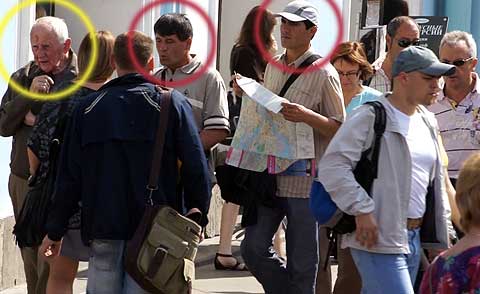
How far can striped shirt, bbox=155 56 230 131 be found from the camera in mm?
7117

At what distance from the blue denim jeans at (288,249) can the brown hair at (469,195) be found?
2370 millimetres

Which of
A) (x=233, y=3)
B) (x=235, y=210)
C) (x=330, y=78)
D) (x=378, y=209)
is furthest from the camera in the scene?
(x=233, y=3)

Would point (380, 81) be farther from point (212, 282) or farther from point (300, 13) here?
point (212, 282)

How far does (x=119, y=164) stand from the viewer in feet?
19.1

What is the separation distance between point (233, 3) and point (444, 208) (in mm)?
9523

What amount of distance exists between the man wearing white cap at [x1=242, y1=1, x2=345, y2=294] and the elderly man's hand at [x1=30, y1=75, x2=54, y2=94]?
1.27 metres

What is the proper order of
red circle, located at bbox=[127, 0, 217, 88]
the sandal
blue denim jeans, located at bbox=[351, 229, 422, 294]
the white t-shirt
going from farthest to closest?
the sandal, red circle, located at bbox=[127, 0, 217, 88], the white t-shirt, blue denim jeans, located at bbox=[351, 229, 422, 294]

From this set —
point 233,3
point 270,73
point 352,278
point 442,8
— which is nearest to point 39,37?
point 270,73

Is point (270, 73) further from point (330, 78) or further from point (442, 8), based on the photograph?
point (442, 8)

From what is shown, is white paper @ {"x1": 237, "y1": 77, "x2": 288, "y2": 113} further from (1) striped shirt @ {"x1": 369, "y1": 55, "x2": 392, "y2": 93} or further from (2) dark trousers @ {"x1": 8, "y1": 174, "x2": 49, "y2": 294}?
(2) dark trousers @ {"x1": 8, "y1": 174, "x2": 49, "y2": 294}

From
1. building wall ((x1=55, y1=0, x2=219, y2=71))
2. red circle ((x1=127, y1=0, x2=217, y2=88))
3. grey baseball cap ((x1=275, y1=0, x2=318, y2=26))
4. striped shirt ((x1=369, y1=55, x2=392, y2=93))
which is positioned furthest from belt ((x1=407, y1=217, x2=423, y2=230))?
building wall ((x1=55, y1=0, x2=219, y2=71))

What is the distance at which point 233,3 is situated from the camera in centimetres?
1520

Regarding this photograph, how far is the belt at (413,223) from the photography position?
580 cm

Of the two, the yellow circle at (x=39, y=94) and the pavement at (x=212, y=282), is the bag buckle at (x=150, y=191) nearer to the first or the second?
the yellow circle at (x=39, y=94)
